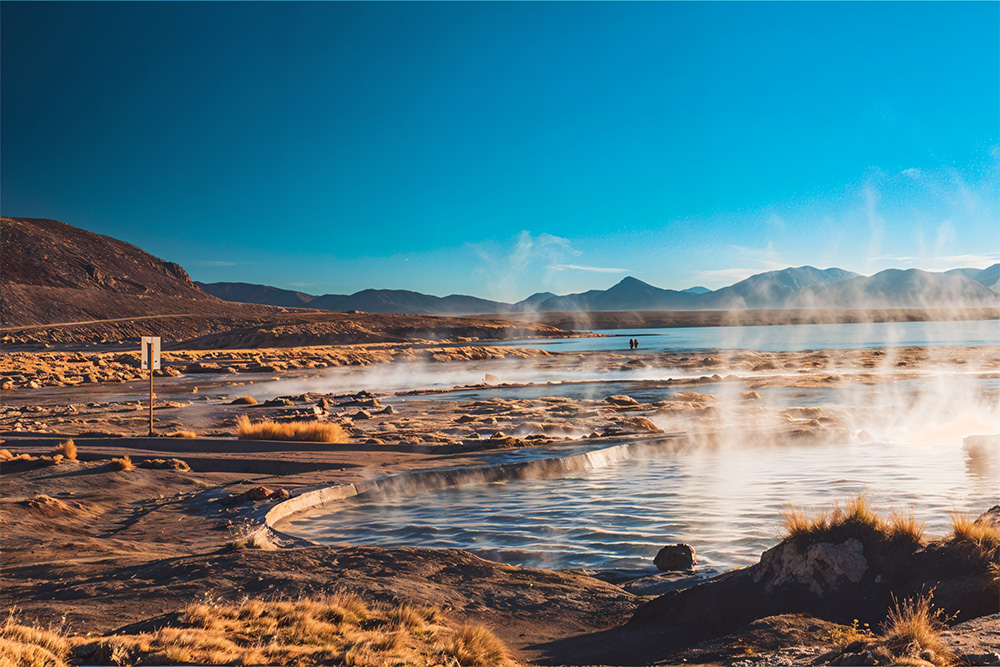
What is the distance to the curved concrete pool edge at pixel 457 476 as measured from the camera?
1209 cm

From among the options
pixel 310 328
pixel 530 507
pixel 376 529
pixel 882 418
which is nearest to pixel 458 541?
pixel 376 529

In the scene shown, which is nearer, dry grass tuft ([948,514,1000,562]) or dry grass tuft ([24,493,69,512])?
dry grass tuft ([948,514,1000,562])

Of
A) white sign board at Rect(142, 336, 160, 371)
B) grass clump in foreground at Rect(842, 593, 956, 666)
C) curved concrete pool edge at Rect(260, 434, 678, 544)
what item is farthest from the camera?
white sign board at Rect(142, 336, 160, 371)

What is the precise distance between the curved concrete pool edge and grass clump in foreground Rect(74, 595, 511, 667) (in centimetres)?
448

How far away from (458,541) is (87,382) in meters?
38.2

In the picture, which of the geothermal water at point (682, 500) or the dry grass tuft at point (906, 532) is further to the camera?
the geothermal water at point (682, 500)

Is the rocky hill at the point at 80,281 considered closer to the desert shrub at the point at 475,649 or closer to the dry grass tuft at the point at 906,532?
the desert shrub at the point at 475,649

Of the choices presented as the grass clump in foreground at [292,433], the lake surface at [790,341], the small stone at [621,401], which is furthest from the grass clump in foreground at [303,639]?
the lake surface at [790,341]

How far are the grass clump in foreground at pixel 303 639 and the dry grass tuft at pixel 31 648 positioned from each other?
14 centimetres

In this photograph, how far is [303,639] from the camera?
553 centimetres

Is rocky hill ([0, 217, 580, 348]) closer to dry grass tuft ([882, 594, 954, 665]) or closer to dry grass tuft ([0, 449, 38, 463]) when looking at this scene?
dry grass tuft ([0, 449, 38, 463])

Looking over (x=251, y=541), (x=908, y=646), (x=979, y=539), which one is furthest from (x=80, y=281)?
(x=908, y=646)

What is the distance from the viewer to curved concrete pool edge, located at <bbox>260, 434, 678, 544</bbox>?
12086 mm

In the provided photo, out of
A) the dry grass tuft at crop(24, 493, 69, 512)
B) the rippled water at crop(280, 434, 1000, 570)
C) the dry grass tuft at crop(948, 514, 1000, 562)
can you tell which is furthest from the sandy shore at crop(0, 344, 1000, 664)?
the dry grass tuft at crop(948, 514, 1000, 562)
